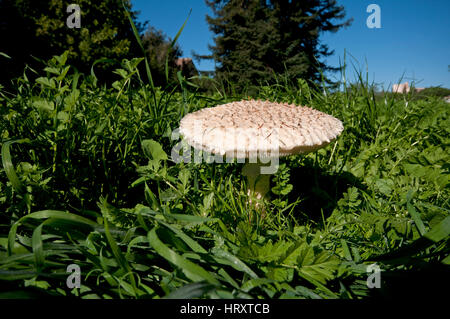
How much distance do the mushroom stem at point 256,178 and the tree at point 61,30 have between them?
14.7 metres

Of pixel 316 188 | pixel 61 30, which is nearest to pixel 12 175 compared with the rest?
pixel 316 188

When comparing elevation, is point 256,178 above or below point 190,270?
above

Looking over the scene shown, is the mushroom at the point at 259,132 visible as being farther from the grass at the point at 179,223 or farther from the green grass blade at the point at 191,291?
the green grass blade at the point at 191,291

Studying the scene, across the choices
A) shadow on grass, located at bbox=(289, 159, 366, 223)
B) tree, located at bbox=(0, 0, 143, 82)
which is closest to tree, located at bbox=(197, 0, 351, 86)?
tree, located at bbox=(0, 0, 143, 82)

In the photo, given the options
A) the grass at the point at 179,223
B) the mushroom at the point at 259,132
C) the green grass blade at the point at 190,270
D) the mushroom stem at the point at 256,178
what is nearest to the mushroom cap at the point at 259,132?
the mushroom at the point at 259,132

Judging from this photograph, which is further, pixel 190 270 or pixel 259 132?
pixel 259 132

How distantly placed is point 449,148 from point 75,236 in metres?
3.21

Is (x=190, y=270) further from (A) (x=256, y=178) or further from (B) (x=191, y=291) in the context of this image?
(A) (x=256, y=178)

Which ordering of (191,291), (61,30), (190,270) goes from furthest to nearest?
(61,30), (190,270), (191,291)

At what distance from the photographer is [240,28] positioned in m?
21.7

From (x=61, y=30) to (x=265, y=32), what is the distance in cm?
1472

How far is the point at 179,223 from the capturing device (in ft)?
4.07

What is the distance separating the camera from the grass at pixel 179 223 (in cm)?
95
